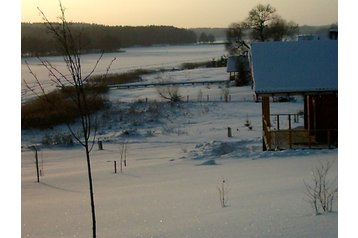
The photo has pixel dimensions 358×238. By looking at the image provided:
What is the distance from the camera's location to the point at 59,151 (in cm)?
1566

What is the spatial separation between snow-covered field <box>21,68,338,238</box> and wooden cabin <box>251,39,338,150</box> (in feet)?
2.79

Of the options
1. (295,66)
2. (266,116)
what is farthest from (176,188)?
(295,66)

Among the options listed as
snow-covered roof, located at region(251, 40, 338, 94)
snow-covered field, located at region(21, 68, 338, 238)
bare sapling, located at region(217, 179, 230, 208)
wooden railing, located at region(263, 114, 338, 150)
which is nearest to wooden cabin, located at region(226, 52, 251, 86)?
snow-covered field, located at region(21, 68, 338, 238)

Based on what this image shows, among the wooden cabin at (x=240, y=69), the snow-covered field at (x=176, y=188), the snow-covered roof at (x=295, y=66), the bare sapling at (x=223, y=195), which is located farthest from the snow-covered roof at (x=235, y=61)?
the bare sapling at (x=223, y=195)

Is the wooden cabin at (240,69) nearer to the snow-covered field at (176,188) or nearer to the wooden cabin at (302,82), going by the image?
the snow-covered field at (176,188)

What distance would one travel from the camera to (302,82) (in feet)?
38.6

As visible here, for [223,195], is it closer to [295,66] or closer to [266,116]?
[266,116]

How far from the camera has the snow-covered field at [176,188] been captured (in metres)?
5.40

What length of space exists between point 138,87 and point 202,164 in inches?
945

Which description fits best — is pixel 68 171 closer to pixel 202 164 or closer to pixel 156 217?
pixel 202 164

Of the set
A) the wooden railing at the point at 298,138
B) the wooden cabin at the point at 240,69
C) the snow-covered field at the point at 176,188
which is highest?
the wooden cabin at the point at 240,69

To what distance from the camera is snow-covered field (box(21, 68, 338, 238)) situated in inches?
213

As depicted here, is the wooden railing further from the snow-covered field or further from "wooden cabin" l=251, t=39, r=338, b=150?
the snow-covered field
